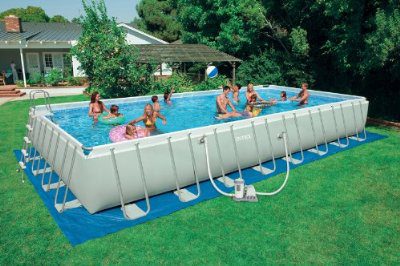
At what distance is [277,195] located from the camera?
8102 mm

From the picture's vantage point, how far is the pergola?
21.1 meters

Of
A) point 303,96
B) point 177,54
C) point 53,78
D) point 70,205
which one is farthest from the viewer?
point 53,78

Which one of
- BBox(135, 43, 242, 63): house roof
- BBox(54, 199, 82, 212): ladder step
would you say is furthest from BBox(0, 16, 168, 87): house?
BBox(54, 199, 82, 212): ladder step

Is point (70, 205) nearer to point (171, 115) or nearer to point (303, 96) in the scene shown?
point (171, 115)

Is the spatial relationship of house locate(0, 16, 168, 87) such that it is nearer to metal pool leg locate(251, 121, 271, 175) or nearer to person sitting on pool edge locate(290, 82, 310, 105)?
person sitting on pool edge locate(290, 82, 310, 105)

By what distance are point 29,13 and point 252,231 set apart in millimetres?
98922

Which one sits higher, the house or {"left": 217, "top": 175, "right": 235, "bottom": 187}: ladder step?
the house

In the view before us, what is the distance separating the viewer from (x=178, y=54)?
2212cm

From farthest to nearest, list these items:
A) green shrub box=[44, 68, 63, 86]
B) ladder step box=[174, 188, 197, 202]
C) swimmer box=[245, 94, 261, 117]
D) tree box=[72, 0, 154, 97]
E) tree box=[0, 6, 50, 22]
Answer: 1. tree box=[0, 6, 50, 22]
2. green shrub box=[44, 68, 63, 86]
3. tree box=[72, 0, 154, 97]
4. swimmer box=[245, 94, 261, 117]
5. ladder step box=[174, 188, 197, 202]

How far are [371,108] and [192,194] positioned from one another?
45.9 ft

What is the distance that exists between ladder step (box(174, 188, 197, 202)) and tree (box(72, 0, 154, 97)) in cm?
1180

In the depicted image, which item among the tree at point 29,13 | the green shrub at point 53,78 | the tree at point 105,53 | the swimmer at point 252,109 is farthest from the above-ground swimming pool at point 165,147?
the tree at point 29,13

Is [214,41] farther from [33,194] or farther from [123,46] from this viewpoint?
[33,194]

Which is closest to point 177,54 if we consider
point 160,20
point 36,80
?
point 36,80
